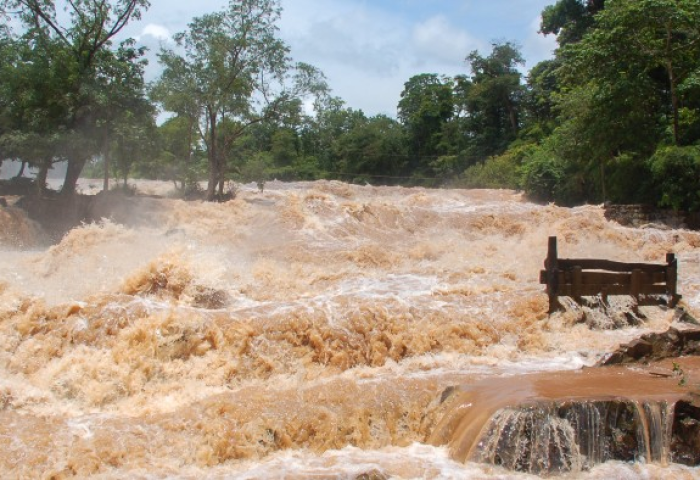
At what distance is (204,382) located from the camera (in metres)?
7.85

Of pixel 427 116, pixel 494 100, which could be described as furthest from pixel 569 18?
pixel 427 116

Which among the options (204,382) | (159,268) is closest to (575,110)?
(159,268)

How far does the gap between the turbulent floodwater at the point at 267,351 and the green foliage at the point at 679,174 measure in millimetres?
3152

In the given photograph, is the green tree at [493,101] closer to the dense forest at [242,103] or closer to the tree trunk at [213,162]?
the dense forest at [242,103]

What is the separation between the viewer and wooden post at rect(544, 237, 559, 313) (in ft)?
33.1

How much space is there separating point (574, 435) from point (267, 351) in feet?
13.0

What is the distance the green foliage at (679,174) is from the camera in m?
17.5

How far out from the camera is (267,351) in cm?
851

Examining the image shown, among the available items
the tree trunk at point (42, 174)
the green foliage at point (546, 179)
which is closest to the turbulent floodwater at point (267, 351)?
the tree trunk at point (42, 174)

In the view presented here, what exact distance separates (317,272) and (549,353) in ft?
15.4

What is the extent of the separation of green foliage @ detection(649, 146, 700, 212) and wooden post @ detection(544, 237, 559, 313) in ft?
30.6

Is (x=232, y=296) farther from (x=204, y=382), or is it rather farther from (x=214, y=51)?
(x=214, y=51)

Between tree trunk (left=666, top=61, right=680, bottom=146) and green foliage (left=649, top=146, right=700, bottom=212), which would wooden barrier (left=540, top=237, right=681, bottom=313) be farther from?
tree trunk (left=666, top=61, right=680, bottom=146)

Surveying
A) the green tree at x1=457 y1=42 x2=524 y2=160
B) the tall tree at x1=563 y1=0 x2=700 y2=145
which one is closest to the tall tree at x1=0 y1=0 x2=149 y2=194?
the tall tree at x1=563 y1=0 x2=700 y2=145
